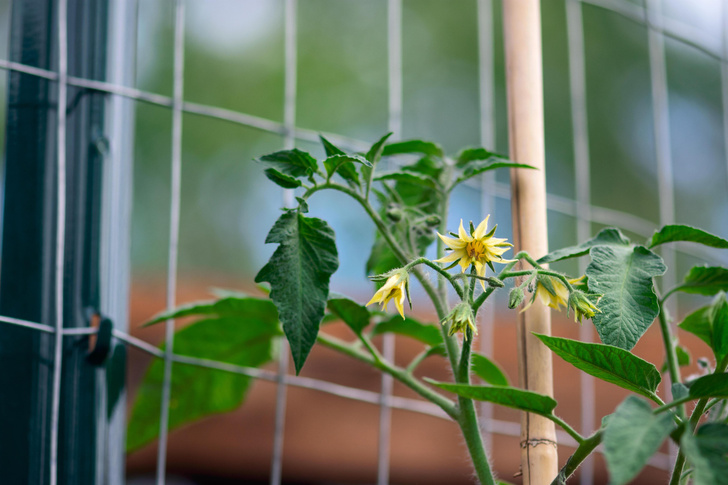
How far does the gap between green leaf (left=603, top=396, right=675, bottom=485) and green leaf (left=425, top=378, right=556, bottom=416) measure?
63mm

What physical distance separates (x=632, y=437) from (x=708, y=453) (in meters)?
0.03

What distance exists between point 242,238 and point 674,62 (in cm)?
183

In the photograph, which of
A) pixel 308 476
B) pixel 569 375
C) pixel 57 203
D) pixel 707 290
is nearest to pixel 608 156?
→ pixel 569 375

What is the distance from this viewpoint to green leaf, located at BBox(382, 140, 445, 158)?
479mm

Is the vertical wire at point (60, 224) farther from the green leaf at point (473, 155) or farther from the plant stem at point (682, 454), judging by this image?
the plant stem at point (682, 454)

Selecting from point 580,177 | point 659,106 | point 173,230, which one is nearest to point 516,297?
point 173,230

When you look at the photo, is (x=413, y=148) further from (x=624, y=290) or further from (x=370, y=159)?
(x=624, y=290)

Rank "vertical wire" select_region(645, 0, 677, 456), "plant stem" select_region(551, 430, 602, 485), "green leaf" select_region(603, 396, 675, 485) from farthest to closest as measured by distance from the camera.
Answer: "vertical wire" select_region(645, 0, 677, 456)
"plant stem" select_region(551, 430, 602, 485)
"green leaf" select_region(603, 396, 675, 485)

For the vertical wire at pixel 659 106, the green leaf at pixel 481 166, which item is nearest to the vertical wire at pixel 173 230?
the green leaf at pixel 481 166

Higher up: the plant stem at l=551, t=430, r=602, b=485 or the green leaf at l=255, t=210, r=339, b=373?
the green leaf at l=255, t=210, r=339, b=373

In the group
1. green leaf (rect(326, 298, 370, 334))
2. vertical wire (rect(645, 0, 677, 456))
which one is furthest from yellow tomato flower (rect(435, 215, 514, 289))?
vertical wire (rect(645, 0, 677, 456))

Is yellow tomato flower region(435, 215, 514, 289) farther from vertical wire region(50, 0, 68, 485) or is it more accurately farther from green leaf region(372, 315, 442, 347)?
vertical wire region(50, 0, 68, 485)

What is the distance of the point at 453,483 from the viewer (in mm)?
1331

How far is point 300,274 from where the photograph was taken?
0.37 meters
